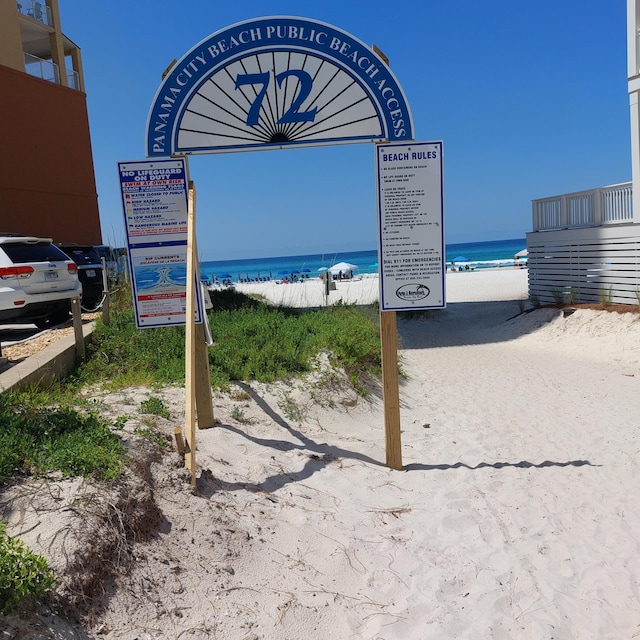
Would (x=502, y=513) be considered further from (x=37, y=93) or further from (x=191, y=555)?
(x=37, y=93)

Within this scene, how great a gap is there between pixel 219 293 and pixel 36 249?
533 cm

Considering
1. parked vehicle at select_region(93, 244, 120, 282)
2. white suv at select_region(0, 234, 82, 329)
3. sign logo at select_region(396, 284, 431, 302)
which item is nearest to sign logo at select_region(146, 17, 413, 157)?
sign logo at select_region(396, 284, 431, 302)

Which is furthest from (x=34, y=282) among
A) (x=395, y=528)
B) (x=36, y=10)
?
(x=36, y=10)

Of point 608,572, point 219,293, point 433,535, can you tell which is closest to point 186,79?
point 433,535

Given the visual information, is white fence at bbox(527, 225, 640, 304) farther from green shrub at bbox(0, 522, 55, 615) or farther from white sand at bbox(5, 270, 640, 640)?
green shrub at bbox(0, 522, 55, 615)

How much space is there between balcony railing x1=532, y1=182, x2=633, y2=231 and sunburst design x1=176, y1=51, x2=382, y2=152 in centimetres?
1106

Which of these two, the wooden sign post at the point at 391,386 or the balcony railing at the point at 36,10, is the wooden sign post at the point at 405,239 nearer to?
the wooden sign post at the point at 391,386

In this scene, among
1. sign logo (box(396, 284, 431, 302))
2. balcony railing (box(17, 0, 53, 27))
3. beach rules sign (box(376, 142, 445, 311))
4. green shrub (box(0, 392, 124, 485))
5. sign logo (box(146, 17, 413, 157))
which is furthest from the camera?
balcony railing (box(17, 0, 53, 27))

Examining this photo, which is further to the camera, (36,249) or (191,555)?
(36,249)

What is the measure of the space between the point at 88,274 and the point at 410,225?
32.4 feet

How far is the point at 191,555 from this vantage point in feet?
10.8

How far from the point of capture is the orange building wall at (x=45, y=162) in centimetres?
1766

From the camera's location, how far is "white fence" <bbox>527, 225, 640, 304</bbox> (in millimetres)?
13359

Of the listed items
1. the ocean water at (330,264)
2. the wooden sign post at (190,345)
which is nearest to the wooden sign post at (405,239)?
the wooden sign post at (190,345)
